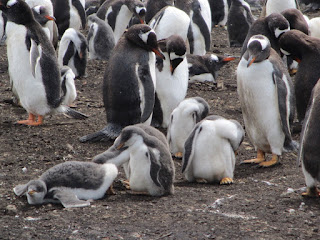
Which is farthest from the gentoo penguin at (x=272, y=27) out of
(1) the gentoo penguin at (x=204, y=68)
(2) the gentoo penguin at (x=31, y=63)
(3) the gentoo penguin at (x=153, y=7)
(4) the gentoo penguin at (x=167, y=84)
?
(3) the gentoo penguin at (x=153, y=7)

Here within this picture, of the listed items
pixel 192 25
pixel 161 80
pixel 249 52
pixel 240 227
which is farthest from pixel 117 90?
pixel 192 25

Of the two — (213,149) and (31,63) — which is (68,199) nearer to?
(213,149)

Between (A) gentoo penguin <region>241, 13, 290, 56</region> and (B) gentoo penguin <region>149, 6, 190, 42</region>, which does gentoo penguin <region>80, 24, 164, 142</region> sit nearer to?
(A) gentoo penguin <region>241, 13, 290, 56</region>

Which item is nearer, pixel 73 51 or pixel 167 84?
pixel 167 84

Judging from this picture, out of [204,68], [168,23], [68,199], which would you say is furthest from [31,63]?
[168,23]

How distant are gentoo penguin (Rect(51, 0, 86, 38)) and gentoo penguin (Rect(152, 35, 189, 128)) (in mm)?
6291

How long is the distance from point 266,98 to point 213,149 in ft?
3.34

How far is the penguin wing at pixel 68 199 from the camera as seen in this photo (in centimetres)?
477

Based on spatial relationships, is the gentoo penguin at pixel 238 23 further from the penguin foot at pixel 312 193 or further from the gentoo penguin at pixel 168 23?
the penguin foot at pixel 312 193

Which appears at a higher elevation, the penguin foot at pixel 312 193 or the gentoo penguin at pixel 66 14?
the gentoo penguin at pixel 66 14

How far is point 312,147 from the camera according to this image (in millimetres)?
5004

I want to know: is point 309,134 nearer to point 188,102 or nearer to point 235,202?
point 235,202

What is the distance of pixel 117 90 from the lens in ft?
23.7

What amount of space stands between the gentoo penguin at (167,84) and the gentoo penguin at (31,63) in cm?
114
